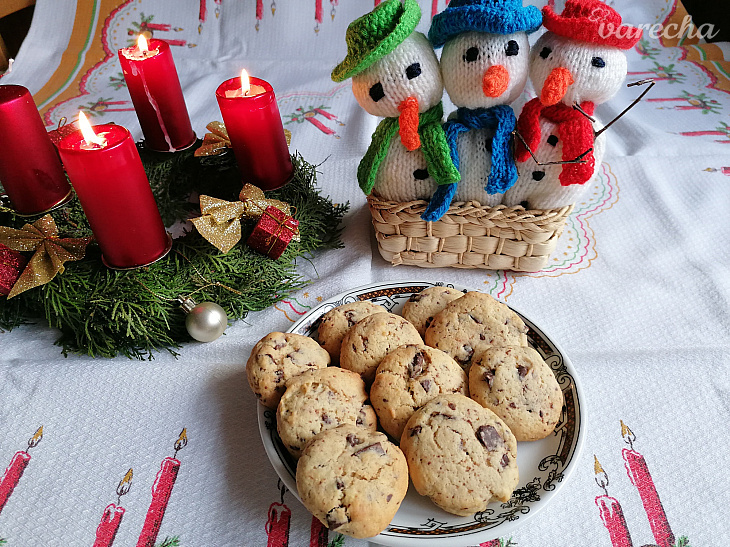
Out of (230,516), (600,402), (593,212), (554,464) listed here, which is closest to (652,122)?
(593,212)

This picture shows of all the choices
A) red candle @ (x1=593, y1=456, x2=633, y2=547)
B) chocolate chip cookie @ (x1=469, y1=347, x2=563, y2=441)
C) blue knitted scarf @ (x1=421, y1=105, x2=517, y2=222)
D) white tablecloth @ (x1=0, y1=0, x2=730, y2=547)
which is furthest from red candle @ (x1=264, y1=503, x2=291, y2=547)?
blue knitted scarf @ (x1=421, y1=105, x2=517, y2=222)

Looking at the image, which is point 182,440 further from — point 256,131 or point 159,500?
point 256,131

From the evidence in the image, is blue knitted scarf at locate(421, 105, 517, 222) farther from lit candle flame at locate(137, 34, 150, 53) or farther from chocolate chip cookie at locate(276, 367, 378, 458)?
lit candle flame at locate(137, 34, 150, 53)

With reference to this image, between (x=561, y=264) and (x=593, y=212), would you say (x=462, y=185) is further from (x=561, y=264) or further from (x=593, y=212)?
(x=593, y=212)

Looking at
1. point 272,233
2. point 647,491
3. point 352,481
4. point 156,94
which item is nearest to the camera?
point 352,481

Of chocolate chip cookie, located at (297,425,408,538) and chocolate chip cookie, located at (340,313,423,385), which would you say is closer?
chocolate chip cookie, located at (297,425,408,538)

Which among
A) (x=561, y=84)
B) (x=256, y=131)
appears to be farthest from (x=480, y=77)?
(x=256, y=131)
